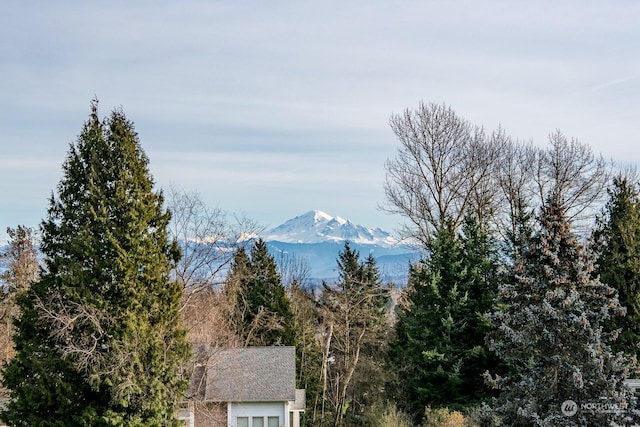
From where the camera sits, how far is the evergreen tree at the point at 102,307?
723 inches

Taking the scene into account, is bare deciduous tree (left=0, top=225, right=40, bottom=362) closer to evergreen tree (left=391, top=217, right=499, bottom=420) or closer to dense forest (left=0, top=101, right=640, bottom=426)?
dense forest (left=0, top=101, right=640, bottom=426)

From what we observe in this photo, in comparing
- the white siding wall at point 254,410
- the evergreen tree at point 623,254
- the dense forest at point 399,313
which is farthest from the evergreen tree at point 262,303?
the evergreen tree at point 623,254

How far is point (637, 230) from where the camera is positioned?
2716 centimetres

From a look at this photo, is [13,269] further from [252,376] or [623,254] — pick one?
[623,254]

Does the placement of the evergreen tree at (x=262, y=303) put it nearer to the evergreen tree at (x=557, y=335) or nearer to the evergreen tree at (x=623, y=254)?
the evergreen tree at (x=623, y=254)

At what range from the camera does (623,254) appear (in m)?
26.9

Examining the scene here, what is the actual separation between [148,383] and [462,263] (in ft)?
48.7

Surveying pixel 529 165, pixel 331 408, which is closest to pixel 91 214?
pixel 331 408

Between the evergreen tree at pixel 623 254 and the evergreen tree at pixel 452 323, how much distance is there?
14.1 ft

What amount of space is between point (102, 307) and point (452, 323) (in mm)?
14141

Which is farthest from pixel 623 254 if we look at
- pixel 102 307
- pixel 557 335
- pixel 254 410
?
pixel 102 307

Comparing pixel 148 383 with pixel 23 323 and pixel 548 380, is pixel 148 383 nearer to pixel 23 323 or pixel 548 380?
pixel 23 323

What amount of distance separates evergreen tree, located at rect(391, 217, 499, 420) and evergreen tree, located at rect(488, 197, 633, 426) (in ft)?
28.3

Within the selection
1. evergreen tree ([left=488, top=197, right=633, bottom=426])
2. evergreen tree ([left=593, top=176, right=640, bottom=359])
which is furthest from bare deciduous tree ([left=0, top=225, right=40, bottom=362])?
evergreen tree ([left=593, top=176, right=640, bottom=359])
